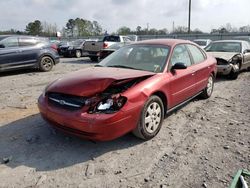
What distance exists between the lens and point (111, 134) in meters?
3.44

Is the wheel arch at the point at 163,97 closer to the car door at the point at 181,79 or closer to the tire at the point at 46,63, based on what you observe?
the car door at the point at 181,79

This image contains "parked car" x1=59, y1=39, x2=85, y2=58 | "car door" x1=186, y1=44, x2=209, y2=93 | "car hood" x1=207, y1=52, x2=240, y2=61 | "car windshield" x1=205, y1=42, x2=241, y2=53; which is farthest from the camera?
"parked car" x1=59, y1=39, x2=85, y2=58

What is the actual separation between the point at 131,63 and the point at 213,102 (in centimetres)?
268

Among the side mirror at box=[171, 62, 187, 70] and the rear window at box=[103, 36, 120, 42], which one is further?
the rear window at box=[103, 36, 120, 42]

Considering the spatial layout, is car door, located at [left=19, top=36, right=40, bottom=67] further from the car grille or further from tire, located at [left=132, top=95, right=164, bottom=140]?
tire, located at [left=132, top=95, right=164, bottom=140]

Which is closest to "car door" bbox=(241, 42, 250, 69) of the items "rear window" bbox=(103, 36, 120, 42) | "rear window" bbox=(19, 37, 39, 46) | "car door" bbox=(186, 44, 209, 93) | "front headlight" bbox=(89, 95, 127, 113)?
"car door" bbox=(186, 44, 209, 93)

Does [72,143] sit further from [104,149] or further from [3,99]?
[3,99]

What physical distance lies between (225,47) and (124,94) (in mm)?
7794

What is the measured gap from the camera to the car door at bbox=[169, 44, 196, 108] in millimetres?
4500

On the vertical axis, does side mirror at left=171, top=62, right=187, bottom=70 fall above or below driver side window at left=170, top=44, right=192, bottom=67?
below

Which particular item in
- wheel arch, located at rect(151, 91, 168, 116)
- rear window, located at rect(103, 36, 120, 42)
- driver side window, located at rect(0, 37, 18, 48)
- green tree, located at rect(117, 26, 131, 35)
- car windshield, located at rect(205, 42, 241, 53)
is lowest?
wheel arch, located at rect(151, 91, 168, 116)

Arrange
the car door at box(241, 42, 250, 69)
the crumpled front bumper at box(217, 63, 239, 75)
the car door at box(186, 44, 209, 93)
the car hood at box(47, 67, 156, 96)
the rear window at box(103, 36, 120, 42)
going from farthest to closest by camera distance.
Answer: the rear window at box(103, 36, 120, 42), the car door at box(241, 42, 250, 69), the crumpled front bumper at box(217, 63, 239, 75), the car door at box(186, 44, 209, 93), the car hood at box(47, 67, 156, 96)

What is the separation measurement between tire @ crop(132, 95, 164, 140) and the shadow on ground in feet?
0.67

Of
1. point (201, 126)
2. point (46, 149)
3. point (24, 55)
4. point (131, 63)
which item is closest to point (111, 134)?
point (46, 149)
